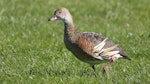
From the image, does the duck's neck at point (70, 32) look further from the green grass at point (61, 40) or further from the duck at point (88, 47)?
the green grass at point (61, 40)

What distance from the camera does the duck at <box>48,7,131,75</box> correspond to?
9.23 metres

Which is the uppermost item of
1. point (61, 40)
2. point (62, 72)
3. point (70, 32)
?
point (70, 32)

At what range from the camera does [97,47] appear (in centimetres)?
930

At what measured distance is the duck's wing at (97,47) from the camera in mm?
9234

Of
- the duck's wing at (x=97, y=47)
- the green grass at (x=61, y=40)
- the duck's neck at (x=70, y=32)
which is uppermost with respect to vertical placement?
the duck's neck at (x=70, y=32)

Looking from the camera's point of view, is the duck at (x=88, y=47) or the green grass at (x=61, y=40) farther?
the duck at (x=88, y=47)

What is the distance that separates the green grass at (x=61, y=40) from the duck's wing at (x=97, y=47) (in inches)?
11.2

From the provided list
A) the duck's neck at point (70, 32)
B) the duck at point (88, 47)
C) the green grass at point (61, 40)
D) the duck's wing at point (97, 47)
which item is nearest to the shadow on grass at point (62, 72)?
the green grass at point (61, 40)

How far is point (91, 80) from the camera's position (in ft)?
28.6

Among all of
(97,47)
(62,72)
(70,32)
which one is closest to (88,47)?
(97,47)

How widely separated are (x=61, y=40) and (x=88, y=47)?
11.1 ft

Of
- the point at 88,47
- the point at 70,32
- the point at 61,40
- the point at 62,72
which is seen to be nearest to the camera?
the point at 88,47

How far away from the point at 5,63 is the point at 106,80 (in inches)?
79.1

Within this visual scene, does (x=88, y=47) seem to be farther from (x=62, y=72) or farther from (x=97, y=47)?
(x=62, y=72)
